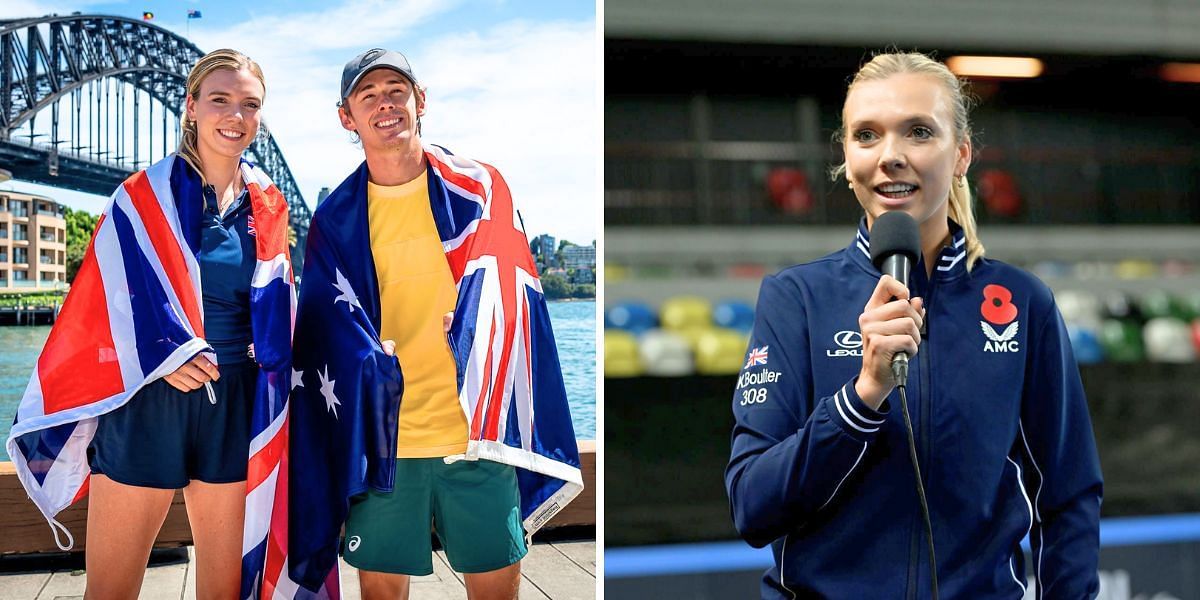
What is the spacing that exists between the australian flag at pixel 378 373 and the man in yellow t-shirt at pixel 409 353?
3 cm

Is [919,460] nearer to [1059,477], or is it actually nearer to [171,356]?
[1059,477]

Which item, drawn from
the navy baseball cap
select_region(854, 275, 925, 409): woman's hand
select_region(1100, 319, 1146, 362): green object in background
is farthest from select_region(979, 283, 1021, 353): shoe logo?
select_region(1100, 319, 1146, 362): green object in background

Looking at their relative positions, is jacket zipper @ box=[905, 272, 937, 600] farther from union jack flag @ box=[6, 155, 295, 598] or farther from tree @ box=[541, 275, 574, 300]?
union jack flag @ box=[6, 155, 295, 598]

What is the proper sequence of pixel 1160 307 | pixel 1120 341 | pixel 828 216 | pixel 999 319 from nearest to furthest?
pixel 999 319 → pixel 828 216 → pixel 1120 341 → pixel 1160 307

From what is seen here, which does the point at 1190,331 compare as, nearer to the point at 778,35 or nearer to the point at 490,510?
the point at 778,35

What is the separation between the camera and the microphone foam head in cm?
144

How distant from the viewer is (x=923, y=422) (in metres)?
1.50

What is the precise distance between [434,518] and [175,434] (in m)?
0.58

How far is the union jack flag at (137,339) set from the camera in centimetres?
213

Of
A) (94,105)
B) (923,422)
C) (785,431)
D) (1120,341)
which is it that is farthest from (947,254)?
(1120,341)

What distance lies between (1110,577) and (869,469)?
2622mm

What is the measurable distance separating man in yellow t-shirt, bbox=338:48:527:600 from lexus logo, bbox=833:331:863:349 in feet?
3.33

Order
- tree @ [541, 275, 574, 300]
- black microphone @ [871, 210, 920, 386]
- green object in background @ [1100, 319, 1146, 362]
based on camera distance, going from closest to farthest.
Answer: black microphone @ [871, 210, 920, 386], tree @ [541, 275, 574, 300], green object in background @ [1100, 319, 1146, 362]

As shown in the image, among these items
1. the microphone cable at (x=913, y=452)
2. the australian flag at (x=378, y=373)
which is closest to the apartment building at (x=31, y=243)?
the australian flag at (x=378, y=373)
